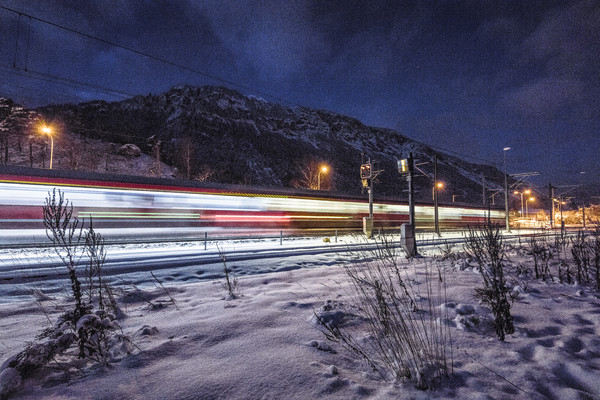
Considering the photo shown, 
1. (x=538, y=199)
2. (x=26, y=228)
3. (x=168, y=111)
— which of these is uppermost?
(x=168, y=111)

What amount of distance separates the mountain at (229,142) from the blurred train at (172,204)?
78.2 ft

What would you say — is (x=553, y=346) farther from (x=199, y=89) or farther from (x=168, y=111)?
(x=199, y=89)

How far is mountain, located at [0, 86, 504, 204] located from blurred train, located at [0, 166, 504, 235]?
23.8 m

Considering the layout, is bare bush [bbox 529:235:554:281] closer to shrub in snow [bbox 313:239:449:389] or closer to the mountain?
shrub in snow [bbox 313:239:449:389]

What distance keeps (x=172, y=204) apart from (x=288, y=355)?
501 inches

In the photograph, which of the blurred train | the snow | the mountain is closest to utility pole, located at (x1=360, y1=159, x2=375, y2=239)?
the blurred train

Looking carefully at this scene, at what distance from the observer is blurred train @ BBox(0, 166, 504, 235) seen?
A: 1044 centimetres

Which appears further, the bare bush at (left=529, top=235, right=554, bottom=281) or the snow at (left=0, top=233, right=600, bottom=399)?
the bare bush at (left=529, top=235, right=554, bottom=281)

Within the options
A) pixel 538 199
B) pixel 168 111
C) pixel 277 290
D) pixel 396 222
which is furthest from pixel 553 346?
pixel 538 199

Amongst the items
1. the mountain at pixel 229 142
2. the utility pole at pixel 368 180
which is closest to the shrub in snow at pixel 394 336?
the utility pole at pixel 368 180

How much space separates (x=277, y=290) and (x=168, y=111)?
365 feet

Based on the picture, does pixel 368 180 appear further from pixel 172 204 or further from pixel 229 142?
pixel 229 142

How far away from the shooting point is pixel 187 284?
5.16 m

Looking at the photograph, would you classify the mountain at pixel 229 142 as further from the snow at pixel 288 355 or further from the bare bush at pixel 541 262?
the snow at pixel 288 355
